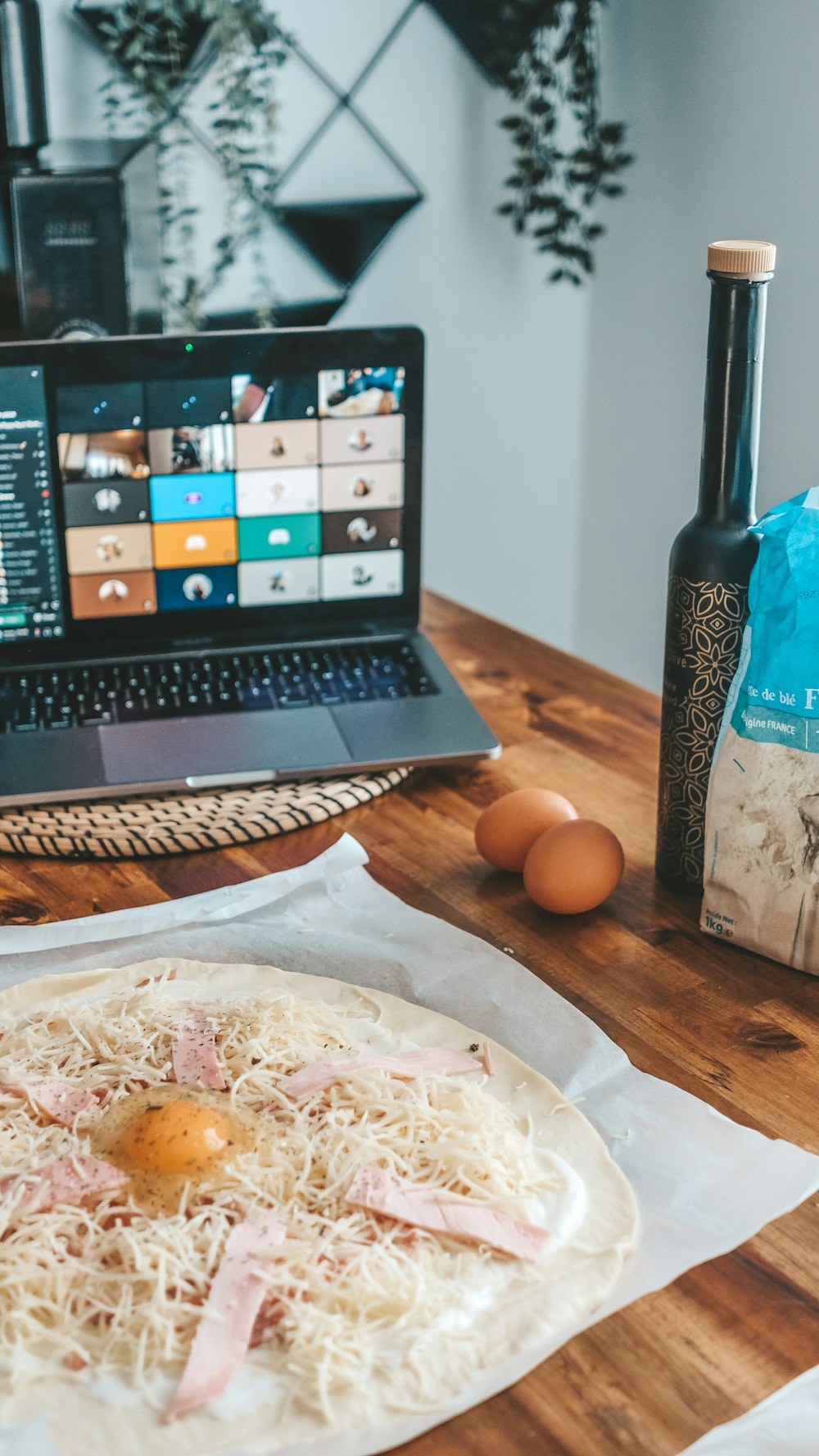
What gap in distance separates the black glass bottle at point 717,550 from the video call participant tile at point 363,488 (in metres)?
0.46

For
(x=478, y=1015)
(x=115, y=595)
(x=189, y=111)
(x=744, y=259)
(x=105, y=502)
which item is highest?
(x=189, y=111)

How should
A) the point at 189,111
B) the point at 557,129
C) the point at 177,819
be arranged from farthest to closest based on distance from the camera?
the point at 557,129, the point at 189,111, the point at 177,819

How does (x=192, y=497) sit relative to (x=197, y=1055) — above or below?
above

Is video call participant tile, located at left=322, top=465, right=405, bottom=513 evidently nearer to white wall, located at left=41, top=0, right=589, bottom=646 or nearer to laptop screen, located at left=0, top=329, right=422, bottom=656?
laptop screen, located at left=0, top=329, right=422, bottom=656

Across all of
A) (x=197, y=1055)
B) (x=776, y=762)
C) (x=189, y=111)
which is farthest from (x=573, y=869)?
(x=189, y=111)

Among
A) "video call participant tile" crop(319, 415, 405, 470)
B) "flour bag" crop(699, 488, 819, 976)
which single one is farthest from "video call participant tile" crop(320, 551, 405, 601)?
"flour bag" crop(699, 488, 819, 976)

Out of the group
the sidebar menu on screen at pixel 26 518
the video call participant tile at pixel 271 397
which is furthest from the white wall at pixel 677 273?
the sidebar menu on screen at pixel 26 518

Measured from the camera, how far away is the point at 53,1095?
881mm

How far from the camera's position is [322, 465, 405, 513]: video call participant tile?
4.69ft

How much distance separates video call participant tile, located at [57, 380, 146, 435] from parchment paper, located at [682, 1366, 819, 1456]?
1079mm

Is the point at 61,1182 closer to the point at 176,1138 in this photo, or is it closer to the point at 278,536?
the point at 176,1138

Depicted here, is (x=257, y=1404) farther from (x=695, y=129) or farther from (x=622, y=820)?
(x=695, y=129)

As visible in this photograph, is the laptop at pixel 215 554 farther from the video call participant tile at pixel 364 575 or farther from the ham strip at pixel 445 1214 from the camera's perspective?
the ham strip at pixel 445 1214

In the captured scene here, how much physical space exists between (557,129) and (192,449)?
144 cm
